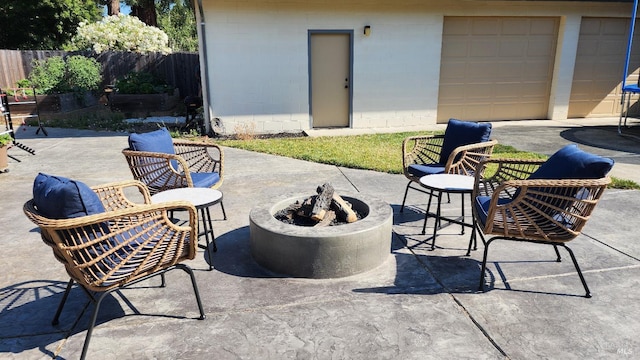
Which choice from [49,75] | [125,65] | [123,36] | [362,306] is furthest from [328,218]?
[123,36]

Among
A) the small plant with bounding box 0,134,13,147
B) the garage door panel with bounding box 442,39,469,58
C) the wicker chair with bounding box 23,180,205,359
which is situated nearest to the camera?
the wicker chair with bounding box 23,180,205,359

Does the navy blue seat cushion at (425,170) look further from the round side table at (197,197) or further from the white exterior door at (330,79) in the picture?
the white exterior door at (330,79)

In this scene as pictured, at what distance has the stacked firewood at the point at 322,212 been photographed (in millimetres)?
3461

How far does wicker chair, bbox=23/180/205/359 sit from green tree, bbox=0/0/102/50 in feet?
69.8

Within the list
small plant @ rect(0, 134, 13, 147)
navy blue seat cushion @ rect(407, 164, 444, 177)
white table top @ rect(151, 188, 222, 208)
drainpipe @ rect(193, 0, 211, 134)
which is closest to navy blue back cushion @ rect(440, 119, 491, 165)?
navy blue seat cushion @ rect(407, 164, 444, 177)

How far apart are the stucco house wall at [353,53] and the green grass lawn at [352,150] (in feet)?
3.19

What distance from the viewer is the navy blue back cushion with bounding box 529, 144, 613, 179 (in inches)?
115

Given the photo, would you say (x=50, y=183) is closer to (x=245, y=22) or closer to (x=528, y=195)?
(x=528, y=195)

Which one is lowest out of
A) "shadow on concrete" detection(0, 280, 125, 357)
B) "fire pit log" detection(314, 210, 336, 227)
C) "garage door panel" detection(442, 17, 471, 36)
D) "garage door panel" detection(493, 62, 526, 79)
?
"shadow on concrete" detection(0, 280, 125, 357)

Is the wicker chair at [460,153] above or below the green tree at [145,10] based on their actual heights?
below

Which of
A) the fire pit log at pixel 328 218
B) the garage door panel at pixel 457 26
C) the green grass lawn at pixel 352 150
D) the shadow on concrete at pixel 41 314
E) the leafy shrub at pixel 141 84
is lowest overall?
the shadow on concrete at pixel 41 314

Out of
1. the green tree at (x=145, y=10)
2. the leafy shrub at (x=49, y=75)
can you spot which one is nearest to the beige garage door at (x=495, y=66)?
the leafy shrub at (x=49, y=75)

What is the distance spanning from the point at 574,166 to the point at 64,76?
40.1 ft

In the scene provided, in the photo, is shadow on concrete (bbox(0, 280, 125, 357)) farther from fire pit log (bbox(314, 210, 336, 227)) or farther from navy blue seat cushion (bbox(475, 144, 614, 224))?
navy blue seat cushion (bbox(475, 144, 614, 224))
